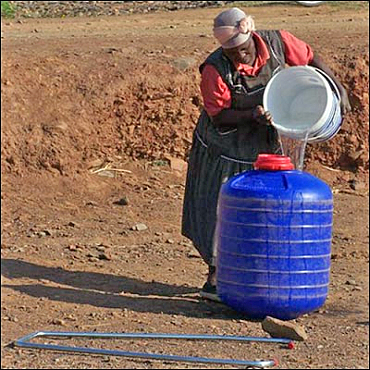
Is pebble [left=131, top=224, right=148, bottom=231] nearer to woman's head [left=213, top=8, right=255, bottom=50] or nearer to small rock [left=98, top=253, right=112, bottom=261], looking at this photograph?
small rock [left=98, top=253, right=112, bottom=261]

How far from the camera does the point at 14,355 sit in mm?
5859

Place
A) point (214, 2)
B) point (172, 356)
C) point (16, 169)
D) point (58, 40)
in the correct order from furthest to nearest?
point (214, 2), point (58, 40), point (16, 169), point (172, 356)

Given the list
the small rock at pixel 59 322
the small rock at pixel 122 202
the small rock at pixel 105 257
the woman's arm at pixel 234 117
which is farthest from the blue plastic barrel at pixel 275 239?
the small rock at pixel 122 202

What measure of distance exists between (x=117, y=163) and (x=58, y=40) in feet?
6.88

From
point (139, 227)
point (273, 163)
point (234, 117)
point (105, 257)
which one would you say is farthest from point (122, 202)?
point (273, 163)

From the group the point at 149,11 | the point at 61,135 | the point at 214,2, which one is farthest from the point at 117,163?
the point at 214,2

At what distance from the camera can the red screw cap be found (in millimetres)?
6312

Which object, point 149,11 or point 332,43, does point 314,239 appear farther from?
point 149,11

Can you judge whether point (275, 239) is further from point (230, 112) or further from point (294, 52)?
point (294, 52)

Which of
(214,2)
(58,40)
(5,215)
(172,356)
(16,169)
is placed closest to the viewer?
(172,356)

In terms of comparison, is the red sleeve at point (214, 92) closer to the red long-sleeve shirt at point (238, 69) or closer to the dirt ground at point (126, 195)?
the red long-sleeve shirt at point (238, 69)

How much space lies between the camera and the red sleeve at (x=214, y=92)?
6.61m

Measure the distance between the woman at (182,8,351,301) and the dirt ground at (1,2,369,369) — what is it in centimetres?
51

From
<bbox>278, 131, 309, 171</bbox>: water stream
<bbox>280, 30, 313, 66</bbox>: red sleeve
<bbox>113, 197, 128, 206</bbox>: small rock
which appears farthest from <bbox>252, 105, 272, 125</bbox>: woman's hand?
<bbox>113, 197, 128, 206</bbox>: small rock
